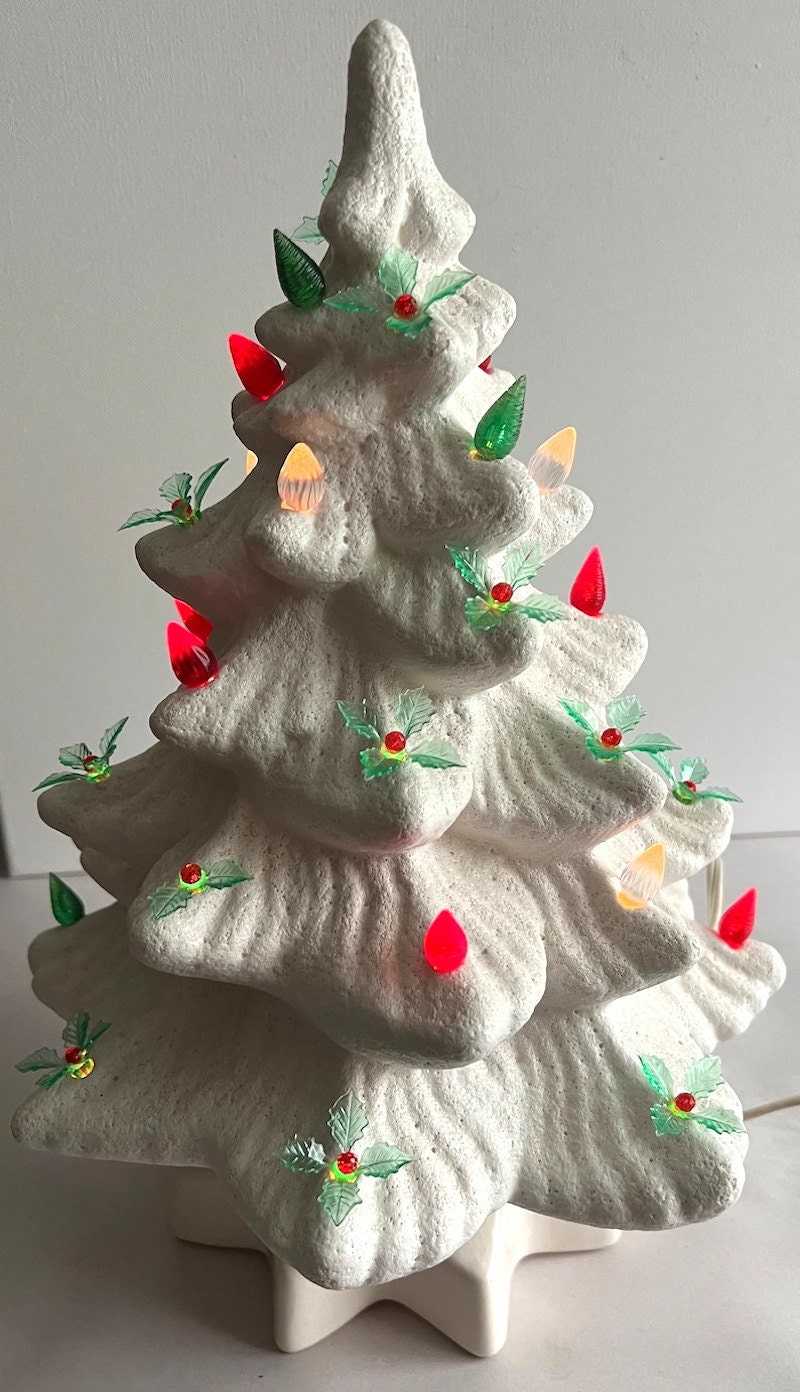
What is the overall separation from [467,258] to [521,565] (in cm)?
68

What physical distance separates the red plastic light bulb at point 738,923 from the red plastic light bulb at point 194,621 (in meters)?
0.52

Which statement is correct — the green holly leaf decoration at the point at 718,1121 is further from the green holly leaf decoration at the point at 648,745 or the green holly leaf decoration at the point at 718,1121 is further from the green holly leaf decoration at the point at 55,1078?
the green holly leaf decoration at the point at 55,1078

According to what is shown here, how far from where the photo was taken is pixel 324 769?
67 cm

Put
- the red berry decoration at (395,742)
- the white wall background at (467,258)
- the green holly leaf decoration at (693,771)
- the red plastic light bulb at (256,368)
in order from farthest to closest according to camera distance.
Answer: the white wall background at (467,258) → the green holly leaf decoration at (693,771) → the red plastic light bulb at (256,368) → the red berry decoration at (395,742)

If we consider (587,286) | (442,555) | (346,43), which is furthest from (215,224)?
(442,555)

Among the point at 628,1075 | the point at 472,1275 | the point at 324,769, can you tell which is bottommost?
the point at 472,1275

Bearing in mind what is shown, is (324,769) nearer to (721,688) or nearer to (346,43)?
(346,43)

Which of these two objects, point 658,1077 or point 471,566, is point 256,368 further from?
point 658,1077

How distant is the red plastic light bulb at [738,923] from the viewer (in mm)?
926

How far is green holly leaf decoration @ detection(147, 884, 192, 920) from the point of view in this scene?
0.67m

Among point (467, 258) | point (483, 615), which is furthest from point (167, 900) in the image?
point (467, 258)

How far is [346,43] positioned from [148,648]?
78cm

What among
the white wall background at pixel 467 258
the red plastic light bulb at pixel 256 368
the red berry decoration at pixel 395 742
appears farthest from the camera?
the white wall background at pixel 467 258

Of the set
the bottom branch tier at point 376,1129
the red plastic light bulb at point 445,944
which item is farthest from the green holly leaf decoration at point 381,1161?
the red plastic light bulb at point 445,944
